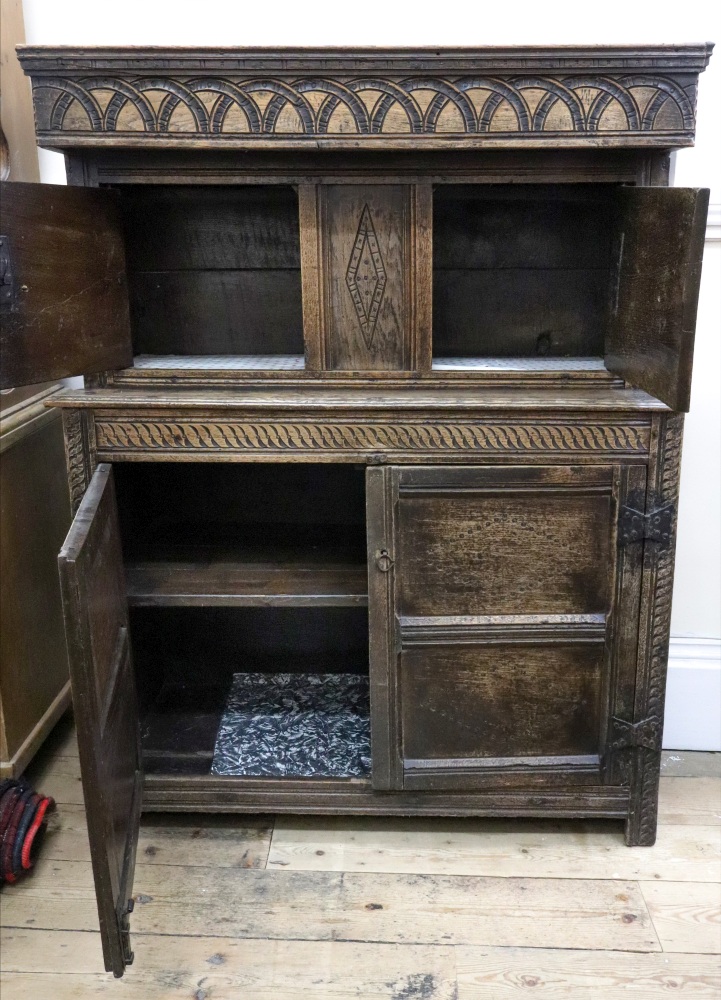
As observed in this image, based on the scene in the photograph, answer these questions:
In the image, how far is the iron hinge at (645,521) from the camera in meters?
1.72

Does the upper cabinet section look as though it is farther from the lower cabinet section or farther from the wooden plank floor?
the wooden plank floor

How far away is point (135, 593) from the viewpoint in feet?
6.20

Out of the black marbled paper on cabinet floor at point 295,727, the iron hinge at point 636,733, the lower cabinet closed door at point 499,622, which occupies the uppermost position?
the lower cabinet closed door at point 499,622

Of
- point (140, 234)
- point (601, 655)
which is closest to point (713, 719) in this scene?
point (601, 655)

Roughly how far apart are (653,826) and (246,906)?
2.83ft

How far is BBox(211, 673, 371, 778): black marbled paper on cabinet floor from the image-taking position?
Result: 199 cm

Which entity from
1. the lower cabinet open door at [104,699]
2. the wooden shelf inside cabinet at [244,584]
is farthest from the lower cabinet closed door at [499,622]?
the lower cabinet open door at [104,699]

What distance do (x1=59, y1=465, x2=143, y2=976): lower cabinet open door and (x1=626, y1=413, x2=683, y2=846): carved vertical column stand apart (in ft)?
3.36

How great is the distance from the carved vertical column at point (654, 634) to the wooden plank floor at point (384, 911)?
9 cm

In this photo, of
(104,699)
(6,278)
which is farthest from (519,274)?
(104,699)

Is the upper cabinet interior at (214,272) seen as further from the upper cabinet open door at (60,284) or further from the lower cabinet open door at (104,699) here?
the lower cabinet open door at (104,699)

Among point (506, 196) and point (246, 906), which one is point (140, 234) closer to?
point (506, 196)

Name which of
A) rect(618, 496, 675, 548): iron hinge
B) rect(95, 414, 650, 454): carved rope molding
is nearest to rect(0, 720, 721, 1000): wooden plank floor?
rect(618, 496, 675, 548): iron hinge
